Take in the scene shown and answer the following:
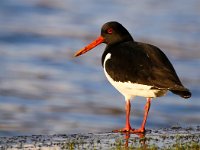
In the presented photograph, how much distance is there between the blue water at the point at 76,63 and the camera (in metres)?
14.2

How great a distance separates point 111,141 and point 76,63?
783 centimetres

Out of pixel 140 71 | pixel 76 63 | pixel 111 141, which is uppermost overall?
pixel 76 63

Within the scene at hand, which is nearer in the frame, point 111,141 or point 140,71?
point 111,141

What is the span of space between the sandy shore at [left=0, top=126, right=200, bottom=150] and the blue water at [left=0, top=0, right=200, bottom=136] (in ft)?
9.12

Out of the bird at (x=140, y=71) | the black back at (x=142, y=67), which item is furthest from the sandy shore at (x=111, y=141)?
the black back at (x=142, y=67)

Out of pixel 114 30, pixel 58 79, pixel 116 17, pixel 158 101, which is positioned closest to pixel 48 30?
pixel 116 17

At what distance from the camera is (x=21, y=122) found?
1376 centimetres

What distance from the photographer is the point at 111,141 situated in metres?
10.1

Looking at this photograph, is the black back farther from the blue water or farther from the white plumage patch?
the blue water

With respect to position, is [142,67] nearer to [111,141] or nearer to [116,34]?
[111,141]

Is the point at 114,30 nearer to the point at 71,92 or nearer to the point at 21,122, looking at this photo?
the point at 21,122

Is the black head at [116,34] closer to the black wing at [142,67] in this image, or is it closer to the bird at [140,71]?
the bird at [140,71]

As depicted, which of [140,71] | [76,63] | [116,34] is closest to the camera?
[140,71]

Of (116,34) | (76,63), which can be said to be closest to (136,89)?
(116,34)
